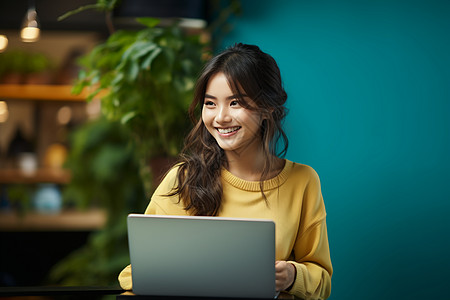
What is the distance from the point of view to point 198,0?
2.57 metres

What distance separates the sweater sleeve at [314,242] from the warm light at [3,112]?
2532 mm

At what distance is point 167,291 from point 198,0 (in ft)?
5.34

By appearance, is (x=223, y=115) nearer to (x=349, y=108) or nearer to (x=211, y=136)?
(x=211, y=136)

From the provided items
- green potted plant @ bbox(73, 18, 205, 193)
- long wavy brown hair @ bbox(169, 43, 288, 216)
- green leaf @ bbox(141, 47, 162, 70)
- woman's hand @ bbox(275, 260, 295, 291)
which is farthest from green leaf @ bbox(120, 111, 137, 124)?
woman's hand @ bbox(275, 260, 295, 291)

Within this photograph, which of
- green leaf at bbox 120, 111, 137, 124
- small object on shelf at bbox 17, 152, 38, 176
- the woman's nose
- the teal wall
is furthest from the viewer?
small object on shelf at bbox 17, 152, 38, 176

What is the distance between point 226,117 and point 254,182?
0.23m

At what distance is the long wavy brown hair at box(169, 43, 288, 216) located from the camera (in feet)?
5.03

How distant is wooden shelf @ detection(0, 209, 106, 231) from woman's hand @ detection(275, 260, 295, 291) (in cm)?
217

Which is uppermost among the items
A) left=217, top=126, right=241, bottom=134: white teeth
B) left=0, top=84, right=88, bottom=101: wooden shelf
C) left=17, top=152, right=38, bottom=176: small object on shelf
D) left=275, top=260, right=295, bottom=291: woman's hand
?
left=0, top=84, right=88, bottom=101: wooden shelf

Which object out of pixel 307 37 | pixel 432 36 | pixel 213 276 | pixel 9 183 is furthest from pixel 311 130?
pixel 9 183

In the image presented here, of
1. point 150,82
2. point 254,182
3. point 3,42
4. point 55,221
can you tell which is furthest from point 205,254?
point 3,42

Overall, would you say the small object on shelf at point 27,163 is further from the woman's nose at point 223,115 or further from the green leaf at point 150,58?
the woman's nose at point 223,115

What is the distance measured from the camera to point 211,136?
1.73m

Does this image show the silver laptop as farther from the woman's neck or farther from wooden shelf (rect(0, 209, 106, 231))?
wooden shelf (rect(0, 209, 106, 231))
